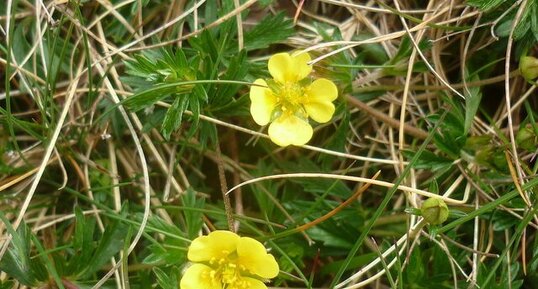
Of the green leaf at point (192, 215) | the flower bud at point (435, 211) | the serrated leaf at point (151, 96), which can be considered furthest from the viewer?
the green leaf at point (192, 215)

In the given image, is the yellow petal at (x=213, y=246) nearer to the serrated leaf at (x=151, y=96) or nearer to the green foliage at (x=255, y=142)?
the green foliage at (x=255, y=142)

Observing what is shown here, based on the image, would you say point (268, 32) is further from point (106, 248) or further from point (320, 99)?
point (106, 248)

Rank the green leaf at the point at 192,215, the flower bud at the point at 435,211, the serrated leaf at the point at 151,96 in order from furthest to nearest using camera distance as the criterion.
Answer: the green leaf at the point at 192,215 < the serrated leaf at the point at 151,96 < the flower bud at the point at 435,211

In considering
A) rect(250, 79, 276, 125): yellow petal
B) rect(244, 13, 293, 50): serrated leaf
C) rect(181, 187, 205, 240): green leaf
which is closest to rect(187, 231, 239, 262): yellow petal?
→ rect(181, 187, 205, 240): green leaf

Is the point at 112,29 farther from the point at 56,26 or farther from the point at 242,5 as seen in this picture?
the point at 242,5

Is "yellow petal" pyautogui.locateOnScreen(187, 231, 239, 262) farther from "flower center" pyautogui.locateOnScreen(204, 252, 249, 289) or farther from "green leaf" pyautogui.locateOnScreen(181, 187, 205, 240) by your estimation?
"green leaf" pyautogui.locateOnScreen(181, 187, 205, 240)

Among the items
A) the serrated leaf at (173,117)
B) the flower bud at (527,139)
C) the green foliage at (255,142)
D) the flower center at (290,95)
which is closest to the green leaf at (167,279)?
the green foliage at (255,142)

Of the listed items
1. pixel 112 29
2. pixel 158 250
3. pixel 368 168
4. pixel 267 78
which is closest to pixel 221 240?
pixel 158 250
